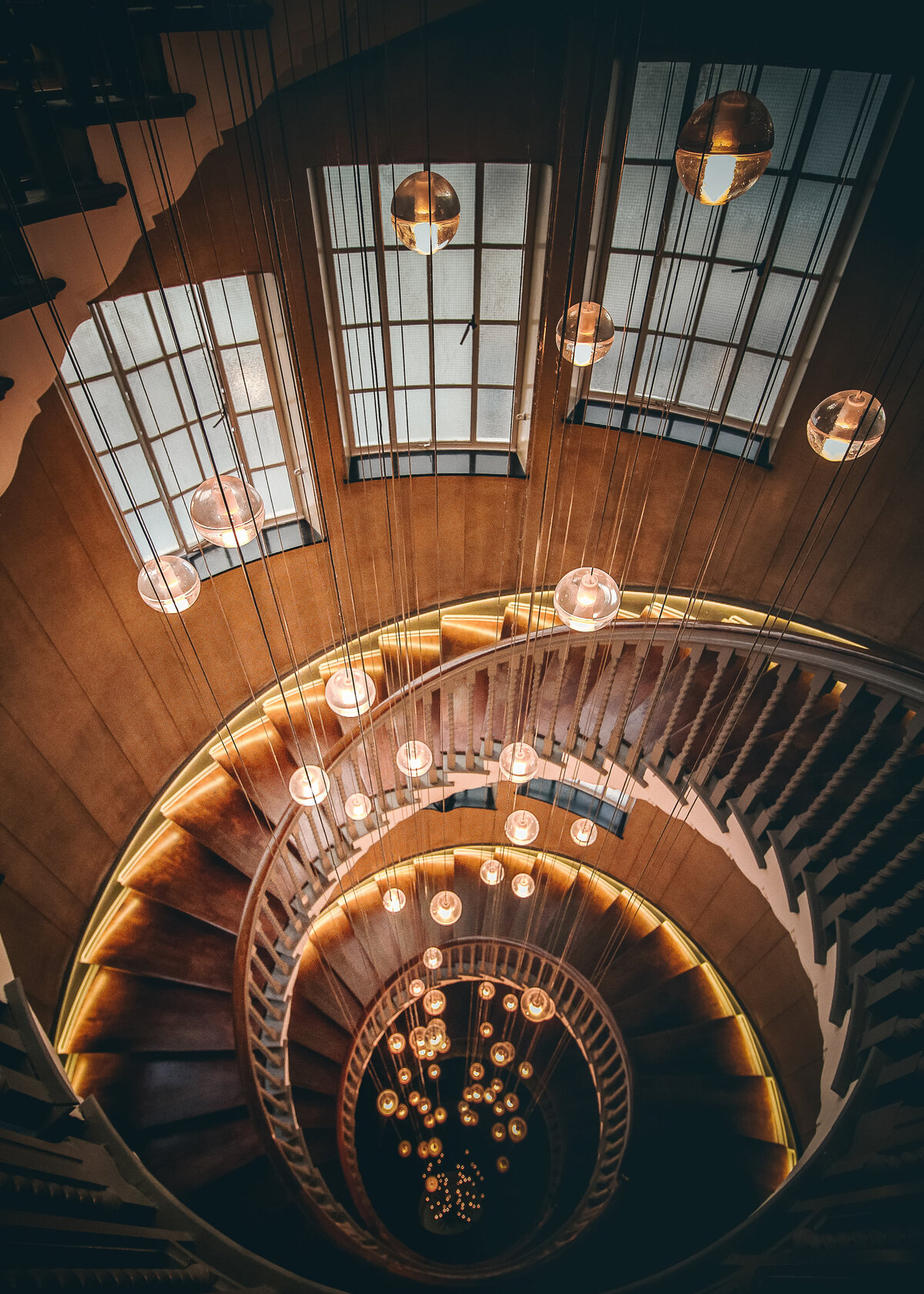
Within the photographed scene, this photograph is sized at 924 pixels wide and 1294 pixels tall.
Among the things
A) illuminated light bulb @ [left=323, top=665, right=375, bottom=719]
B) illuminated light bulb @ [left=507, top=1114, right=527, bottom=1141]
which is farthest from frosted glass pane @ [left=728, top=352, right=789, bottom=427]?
illuminated light bulb @ [left=507, top=1114, right=527, bottom=1141]

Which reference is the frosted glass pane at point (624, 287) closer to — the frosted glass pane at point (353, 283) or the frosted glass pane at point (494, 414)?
Result: the frosted glass pane at point (494, 414)

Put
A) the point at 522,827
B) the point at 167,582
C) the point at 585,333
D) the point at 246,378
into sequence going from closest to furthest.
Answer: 1. the point at 585,333
2. the point at 167,582
3. the point at 522,827
4. the point at 246,378

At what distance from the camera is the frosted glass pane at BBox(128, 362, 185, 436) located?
4.97 meters

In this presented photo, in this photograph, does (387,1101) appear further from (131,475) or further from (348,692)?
(131,475)

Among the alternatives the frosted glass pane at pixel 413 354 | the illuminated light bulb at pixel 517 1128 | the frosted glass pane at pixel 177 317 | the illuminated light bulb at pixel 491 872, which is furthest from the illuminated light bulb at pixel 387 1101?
the frosted glass pane at pixel 177 317

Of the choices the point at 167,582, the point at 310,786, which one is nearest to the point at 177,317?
the point at 167,582

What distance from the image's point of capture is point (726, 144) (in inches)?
69.2

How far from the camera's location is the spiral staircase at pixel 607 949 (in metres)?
3.58

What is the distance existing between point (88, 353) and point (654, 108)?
4.63 metres

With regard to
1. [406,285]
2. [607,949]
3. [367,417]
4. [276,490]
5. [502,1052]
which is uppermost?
[406,285]

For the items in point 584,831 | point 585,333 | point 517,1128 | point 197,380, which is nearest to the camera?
point 585,333

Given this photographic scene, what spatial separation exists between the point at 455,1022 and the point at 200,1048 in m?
5.02

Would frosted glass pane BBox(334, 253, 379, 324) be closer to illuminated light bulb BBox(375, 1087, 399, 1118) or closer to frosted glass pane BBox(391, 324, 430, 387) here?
frosted glass pane BBox(391, 324, 430, 387)

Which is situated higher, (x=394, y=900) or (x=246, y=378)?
(x=246, y=378)
